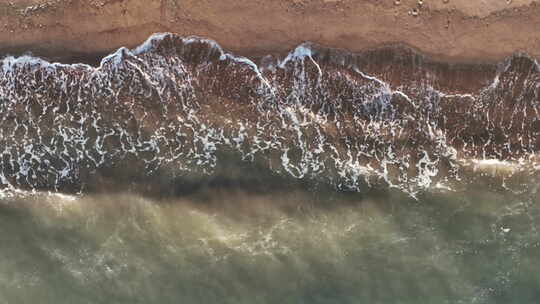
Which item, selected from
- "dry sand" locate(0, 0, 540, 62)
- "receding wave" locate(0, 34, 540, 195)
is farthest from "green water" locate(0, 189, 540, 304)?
"dry sand" locate(0, 0, 540, 62)

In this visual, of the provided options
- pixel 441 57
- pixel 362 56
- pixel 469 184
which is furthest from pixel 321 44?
pixel 469 184

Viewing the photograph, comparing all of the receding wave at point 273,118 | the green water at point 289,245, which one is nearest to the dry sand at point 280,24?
the receding wave at point 273,118

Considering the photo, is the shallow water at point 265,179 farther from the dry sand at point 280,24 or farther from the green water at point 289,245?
the dry sand at point 280,24

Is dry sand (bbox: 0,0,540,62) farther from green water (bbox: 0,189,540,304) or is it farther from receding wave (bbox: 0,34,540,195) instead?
green water (bbox: 0,189,540,304)

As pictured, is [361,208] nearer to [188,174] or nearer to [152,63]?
[188,174]

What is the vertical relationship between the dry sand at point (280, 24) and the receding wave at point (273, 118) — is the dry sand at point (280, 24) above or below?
above
